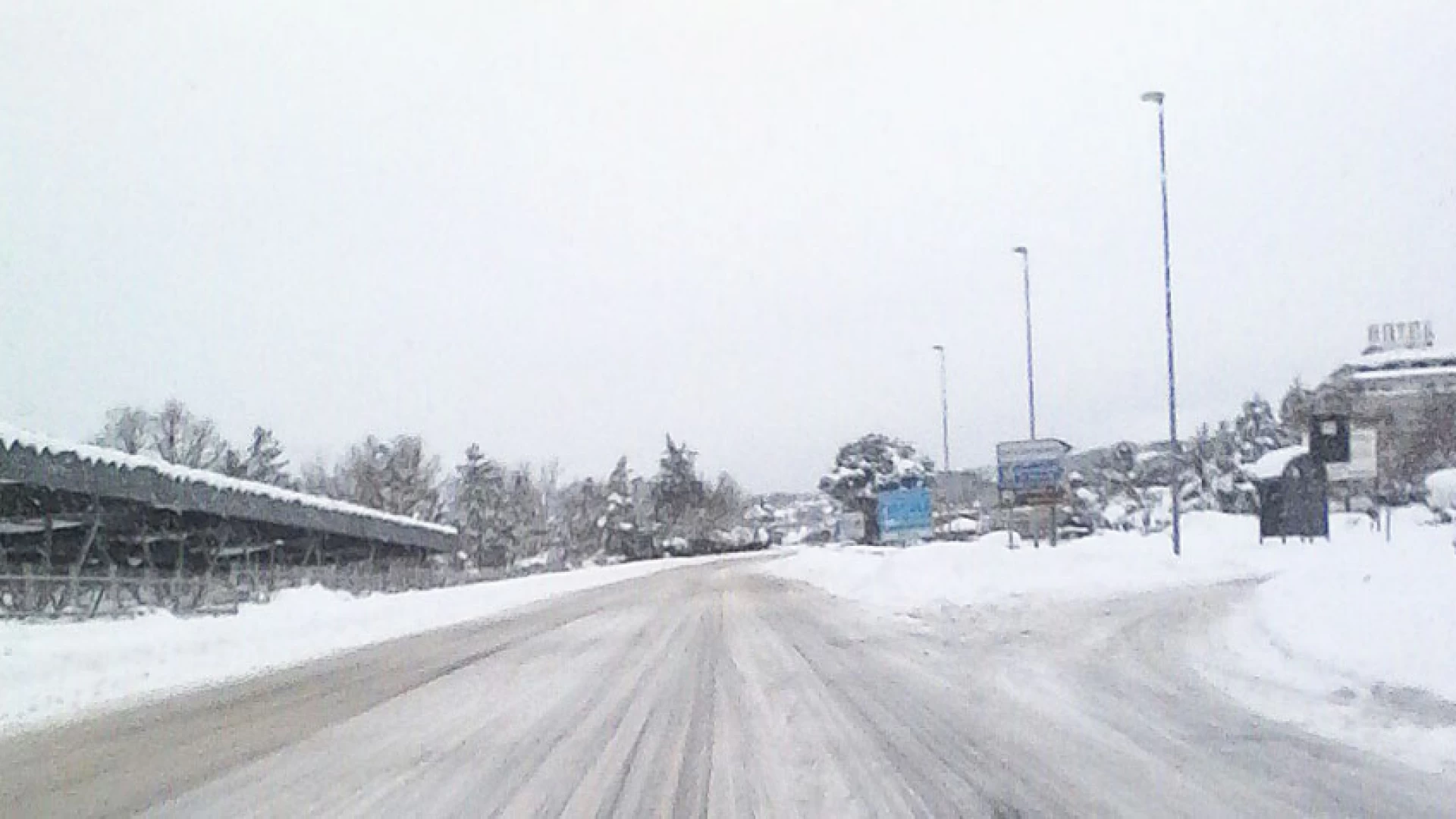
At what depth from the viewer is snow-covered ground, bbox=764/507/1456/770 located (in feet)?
43.0

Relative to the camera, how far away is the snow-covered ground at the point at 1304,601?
13.1 metres

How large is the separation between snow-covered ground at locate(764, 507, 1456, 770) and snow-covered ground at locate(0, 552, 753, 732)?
12.2 m

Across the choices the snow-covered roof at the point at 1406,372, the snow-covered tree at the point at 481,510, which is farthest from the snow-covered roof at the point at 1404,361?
the snow-covered tree at the point at 481,510

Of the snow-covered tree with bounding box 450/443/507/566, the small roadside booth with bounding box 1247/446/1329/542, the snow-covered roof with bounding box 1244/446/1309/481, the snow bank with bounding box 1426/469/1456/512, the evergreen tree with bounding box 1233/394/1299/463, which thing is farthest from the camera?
the snow-covered tree with bounding box 450/443/507/566

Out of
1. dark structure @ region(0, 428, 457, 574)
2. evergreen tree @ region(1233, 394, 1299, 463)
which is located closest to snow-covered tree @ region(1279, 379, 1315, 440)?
evergreen tree @ region(1233, 394, 1299, 463)

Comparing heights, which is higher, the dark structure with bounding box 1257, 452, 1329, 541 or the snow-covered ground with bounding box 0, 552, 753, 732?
the dark structure with bounding box 1257, 452, 1329, 541

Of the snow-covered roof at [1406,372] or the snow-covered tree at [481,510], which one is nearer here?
the snow-covered roof at [1406,372]

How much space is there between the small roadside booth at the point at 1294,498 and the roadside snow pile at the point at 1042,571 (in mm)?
1379

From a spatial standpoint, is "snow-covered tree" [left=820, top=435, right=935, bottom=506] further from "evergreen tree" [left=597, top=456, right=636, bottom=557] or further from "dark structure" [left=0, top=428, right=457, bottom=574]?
"dark structure" [left=0, top=428, right=457, bottom=574]

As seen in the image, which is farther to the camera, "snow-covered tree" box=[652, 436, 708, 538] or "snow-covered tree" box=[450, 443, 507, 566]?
"snow-covered tree" box=[652, 436, 708, 538]

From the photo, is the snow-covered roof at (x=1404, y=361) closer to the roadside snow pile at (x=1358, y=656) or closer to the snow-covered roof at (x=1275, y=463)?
the snow-covered roof at (x=1275, y=463)

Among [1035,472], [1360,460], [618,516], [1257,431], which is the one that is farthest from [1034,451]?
[618,516]

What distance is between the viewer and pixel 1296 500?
54719 millimetres

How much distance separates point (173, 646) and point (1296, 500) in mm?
41721
